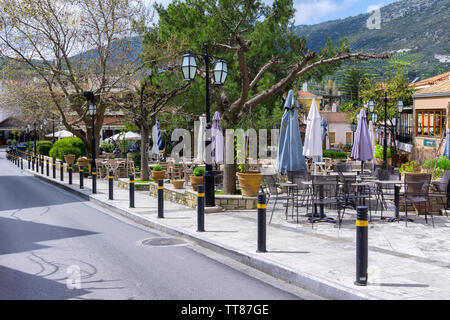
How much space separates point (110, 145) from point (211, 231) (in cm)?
3227

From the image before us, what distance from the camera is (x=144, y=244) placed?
897 cm

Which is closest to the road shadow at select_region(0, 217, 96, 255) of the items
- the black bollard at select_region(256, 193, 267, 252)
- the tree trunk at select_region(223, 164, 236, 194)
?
the black bollard at select_region(256, 193, 267, 252)

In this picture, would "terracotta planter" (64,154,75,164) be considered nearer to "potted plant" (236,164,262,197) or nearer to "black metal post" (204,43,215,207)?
"black metal post" (204,43,215,207)

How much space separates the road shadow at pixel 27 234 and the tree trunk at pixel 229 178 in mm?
4936

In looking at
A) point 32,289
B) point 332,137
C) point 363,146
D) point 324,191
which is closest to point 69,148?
point 363,146

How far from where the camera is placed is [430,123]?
29969mm

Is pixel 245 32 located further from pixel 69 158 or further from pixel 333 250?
pixel 333 250

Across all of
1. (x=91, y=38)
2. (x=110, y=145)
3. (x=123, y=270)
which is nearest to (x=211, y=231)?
(x=123, y=270)

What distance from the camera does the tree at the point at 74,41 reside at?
77.4ft

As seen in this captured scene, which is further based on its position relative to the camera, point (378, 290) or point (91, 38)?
point (91, 38)

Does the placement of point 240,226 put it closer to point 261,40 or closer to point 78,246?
point 78,246

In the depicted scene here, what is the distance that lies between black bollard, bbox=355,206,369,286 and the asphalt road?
78 centimetres

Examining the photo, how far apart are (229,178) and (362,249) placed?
829cm
